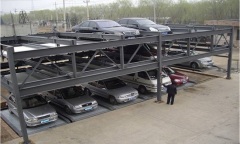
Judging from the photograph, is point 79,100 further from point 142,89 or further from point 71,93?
point 142,89

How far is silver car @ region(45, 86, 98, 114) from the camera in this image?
1289cm

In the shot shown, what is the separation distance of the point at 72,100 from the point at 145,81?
4.87 metres

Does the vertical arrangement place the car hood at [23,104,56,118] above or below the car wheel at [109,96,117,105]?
above

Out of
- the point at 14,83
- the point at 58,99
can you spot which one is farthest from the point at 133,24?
the point at 14,83

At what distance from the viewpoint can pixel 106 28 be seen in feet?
50.2

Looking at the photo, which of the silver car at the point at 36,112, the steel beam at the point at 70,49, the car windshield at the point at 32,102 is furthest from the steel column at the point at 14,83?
the car windshield at the point at 32,102

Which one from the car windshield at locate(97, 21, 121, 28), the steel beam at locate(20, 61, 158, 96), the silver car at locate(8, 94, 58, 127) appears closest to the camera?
the steel beam at locate(20, 61, 158, 96)

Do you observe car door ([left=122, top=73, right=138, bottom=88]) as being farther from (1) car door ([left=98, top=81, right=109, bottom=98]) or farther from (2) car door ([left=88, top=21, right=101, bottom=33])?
(2) car door ([left=88, top=21, right=101, bottom=33])

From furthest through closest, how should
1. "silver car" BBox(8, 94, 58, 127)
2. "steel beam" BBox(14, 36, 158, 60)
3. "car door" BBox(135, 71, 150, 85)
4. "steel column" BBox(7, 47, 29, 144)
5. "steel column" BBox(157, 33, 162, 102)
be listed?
1. "car door" BBox(135, 71, 150, 85)
2. "steel column" BBox(157, 33, 162, 102)
3. "silver car" BBox(8, 94, 58, 127)
4. "steel beam" BBox(14, 36, 158, 60)
5. "steel column" BBox(7, 47, 29, 144)

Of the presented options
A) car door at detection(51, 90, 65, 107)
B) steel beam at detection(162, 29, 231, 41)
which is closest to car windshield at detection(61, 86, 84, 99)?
car door at detection(51, 90, 65, 107)

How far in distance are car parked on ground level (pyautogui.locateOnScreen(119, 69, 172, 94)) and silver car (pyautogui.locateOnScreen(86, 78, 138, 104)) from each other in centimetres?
124

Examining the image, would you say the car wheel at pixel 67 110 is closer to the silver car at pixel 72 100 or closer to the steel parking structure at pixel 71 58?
the silver car at pixel 72 100

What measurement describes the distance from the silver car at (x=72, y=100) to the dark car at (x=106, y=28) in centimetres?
378

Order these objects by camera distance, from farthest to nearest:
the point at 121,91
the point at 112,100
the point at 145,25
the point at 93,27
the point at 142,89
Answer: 1. the point at 145,25
2. the point at 142,89
3. the point at 93,27
4. the point at 121,91
5. the point at 112,100
